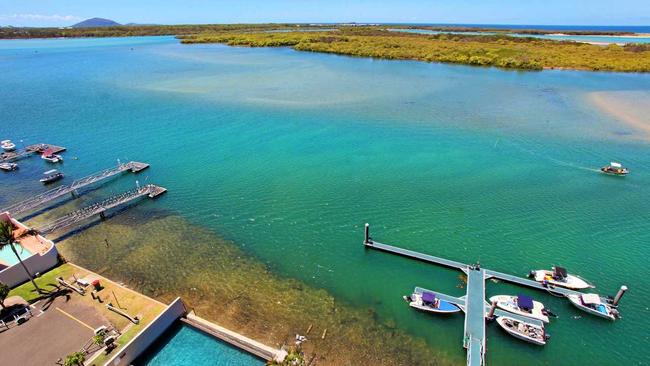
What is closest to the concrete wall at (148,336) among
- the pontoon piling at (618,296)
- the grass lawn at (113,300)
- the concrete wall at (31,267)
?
the grass lawn at (113,300)

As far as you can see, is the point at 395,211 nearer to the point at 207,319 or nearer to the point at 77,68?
the point at 207,319

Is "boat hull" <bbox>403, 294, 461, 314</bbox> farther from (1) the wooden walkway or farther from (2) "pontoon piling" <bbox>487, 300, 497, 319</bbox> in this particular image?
(1) the wooden walkway

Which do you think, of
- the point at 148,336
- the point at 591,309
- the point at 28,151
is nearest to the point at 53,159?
the point at 28,151

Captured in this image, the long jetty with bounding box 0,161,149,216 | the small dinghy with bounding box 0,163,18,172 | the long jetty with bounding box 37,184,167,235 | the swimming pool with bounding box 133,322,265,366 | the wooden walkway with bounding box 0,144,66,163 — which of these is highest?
the wooden walkway with bounding box 0,144,66,163

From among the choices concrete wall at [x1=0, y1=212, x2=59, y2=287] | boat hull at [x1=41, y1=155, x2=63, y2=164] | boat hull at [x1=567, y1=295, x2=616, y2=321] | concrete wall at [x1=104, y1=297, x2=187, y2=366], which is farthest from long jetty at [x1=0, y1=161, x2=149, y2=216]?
boat hull at [x1=567, y1=295, x2=616, y2=321]

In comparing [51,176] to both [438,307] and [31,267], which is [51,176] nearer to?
[31,267]
